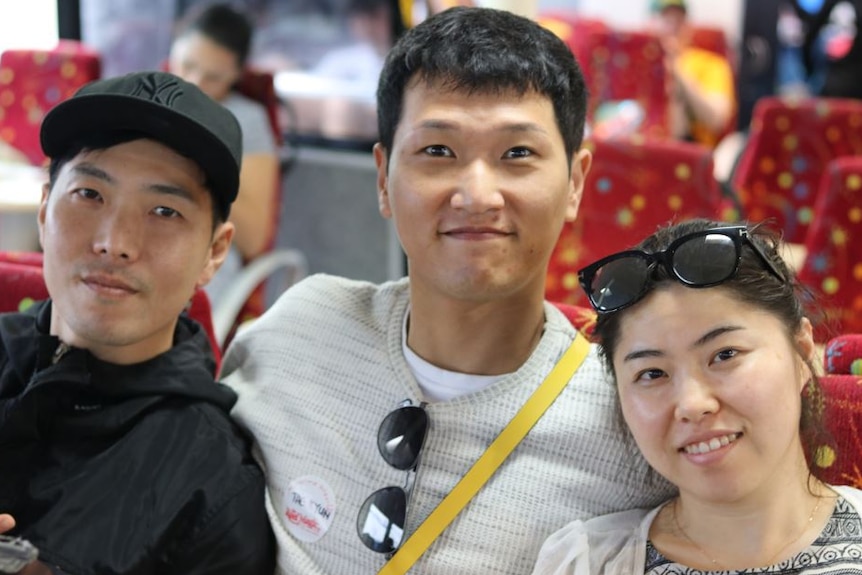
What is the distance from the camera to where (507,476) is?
4.29 ft

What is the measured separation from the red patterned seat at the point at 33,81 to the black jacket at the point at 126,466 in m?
2.81

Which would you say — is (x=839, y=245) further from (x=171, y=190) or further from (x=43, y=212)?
(x=43, y=212)

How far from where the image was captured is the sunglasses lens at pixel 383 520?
1.30 meters

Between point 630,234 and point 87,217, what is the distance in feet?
4.69

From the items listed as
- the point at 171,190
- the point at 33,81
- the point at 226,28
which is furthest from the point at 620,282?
the point at 33,81

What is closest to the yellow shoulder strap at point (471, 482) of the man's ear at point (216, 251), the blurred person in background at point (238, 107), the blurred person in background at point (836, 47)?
the man's ear at point (216, 251)

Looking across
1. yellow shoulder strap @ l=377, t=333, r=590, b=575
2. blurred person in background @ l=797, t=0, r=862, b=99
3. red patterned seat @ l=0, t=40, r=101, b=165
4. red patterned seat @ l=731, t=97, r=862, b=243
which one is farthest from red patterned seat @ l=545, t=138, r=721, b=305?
blurred person in background @ l=797, t=0, r=862, b=99

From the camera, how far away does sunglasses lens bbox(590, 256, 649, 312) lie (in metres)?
1.17

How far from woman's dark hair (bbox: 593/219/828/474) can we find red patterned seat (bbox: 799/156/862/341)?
3.28 feet

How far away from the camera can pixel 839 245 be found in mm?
2250

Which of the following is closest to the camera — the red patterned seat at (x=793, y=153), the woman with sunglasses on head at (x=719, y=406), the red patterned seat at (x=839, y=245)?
the woman with sunglasses on head at (x=719, y=406)

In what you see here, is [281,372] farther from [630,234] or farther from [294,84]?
[294,84]

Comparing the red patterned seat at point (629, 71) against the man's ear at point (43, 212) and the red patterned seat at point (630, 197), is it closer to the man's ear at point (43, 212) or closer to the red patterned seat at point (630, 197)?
the red patterned seat at point (630, 197)

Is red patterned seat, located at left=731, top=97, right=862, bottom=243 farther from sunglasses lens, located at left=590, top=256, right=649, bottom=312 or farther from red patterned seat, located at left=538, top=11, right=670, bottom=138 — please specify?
sunglasses lens, located at left=590, top=256, right=649, bottom=312
